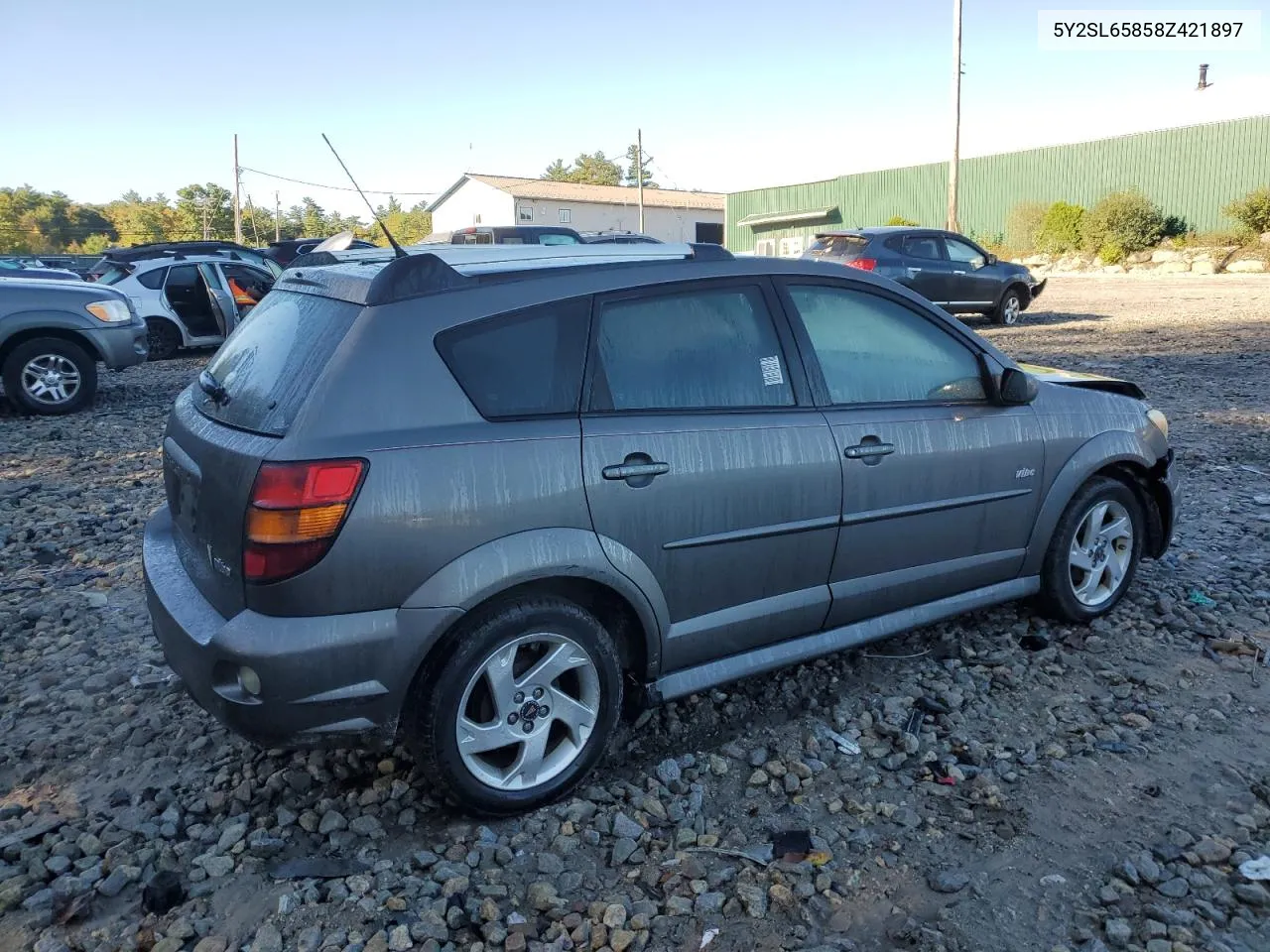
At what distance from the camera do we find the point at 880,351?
12.6 ft

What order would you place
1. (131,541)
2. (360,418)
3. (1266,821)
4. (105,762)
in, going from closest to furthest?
(360,418) < (1266,821) < (105,762) < (131,541)

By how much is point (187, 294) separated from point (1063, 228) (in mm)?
30599

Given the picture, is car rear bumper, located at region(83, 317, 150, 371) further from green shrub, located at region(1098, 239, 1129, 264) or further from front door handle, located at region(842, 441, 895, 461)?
green shrub, located at region(1098, 239, 1129, 264)

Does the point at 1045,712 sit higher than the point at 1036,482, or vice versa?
the point at 1036,482

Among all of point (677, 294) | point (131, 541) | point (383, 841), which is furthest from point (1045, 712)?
point (131, 541)

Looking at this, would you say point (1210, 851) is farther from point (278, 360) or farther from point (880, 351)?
point (278, 360)

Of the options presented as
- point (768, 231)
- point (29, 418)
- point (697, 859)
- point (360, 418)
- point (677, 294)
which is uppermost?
point (768, 231)

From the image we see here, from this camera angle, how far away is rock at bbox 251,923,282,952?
2.52 m

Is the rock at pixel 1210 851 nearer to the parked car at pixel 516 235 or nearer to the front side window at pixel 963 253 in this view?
the front side window at pixel 963 253

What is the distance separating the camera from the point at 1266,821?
295cm

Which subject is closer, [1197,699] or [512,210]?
[1197,699]

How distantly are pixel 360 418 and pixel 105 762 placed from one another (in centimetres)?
173

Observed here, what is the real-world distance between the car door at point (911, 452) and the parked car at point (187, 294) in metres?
12.5

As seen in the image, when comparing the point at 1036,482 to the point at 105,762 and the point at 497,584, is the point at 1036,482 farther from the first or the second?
the point at 105,762
